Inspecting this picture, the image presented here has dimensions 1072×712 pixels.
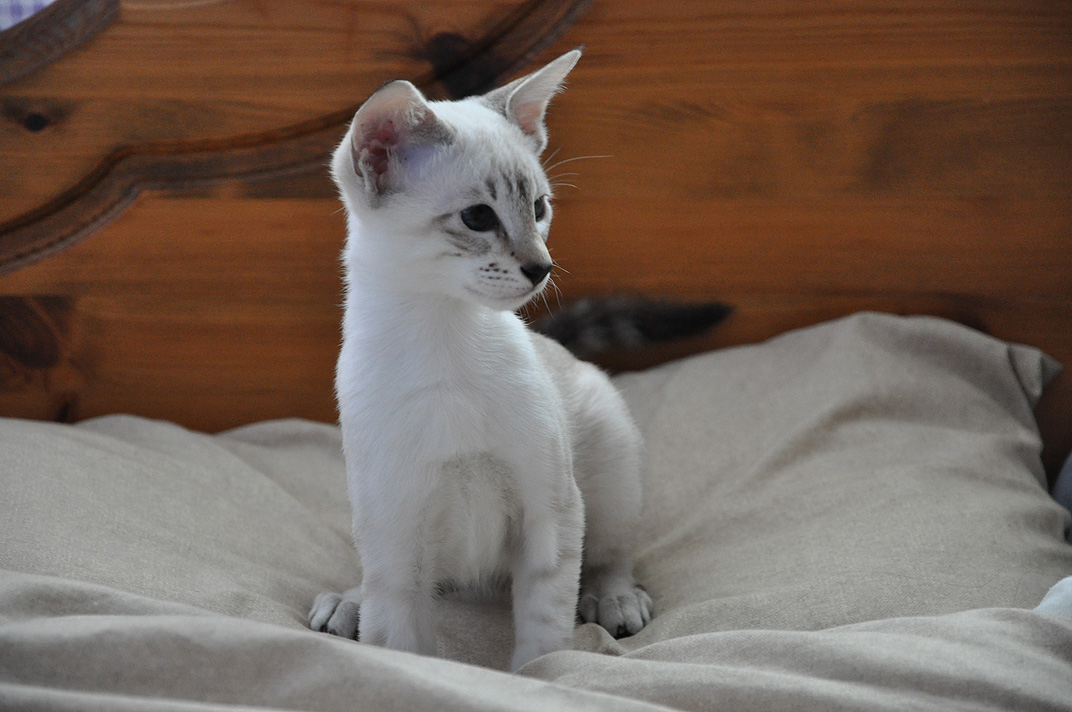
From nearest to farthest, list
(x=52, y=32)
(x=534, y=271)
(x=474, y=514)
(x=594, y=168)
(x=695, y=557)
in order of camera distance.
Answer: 1. (x=534, y=271)
2. (x=474, y=514)
3. (x=695, y=557)
4. (x=52, y=32)
5. (x=594, y=168)

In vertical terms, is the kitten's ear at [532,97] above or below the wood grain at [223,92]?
above

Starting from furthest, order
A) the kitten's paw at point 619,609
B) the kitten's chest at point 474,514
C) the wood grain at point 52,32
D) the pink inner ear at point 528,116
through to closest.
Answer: the wood grain at point 52,32 → the kitten's paw at point 619,609 → the pink inner ear at point 528,116 → the kitten's chest at point 474,514

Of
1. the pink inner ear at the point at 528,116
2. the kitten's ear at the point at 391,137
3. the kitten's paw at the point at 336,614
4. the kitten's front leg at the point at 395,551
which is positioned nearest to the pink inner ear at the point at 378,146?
the kitten's ear at the point at 391,137

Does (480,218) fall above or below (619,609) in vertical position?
above

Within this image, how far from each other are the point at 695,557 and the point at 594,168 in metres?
0.83

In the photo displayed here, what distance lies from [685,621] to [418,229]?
67 centimetres

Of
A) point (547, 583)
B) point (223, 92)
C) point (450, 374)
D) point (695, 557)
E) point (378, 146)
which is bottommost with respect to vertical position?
point (695, 557)

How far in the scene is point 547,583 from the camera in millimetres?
1181

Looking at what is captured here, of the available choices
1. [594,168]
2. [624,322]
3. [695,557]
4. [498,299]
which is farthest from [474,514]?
[594,168]

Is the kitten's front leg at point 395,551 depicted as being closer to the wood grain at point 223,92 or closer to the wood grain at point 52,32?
the wood grain at point 223,92

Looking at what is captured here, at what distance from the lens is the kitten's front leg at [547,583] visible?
1166mm

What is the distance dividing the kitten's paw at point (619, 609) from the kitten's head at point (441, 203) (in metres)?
0.56

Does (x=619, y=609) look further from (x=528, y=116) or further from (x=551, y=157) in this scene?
(x=551, y=157)

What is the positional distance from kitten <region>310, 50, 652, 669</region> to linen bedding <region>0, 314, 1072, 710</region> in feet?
0.54
